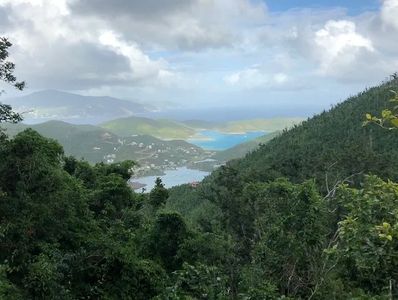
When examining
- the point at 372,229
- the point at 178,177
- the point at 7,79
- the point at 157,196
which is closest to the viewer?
the point at 372,229

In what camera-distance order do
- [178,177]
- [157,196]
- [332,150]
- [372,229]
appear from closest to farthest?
[372,229] → [157,196] → [332,150] → [178,177]

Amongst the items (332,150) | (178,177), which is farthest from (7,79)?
(178,177)

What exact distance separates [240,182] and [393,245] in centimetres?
2224

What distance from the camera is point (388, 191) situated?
5176mm

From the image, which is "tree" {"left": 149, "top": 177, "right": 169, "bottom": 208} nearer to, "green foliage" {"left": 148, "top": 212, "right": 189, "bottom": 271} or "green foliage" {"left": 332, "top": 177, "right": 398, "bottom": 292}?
"green foliage" {"left": 148, "top": 212, "right": 189, "bottom": 271}

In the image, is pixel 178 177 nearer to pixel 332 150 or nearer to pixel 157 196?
pixel 332 150

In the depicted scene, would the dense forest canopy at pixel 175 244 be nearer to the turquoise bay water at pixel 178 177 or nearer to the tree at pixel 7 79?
the tree at pixel 7 79

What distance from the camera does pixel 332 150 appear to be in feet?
178

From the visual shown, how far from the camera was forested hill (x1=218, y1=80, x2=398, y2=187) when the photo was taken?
34094 millimetres

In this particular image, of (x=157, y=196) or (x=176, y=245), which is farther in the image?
(x=157, y=196)

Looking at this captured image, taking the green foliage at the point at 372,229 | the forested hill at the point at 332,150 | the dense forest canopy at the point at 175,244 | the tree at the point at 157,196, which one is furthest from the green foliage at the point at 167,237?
the forested hill at the point at 332,150

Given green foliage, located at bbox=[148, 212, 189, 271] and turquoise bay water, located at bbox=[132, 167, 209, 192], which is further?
turquoise bay water, located at bbox=[132, 167, 209, 192]

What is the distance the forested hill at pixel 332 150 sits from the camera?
3409cm

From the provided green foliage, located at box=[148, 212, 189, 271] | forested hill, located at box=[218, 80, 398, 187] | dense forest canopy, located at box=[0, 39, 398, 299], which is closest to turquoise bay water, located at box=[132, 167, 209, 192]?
forested hill, located at box=[218, 80, 398, 187]
